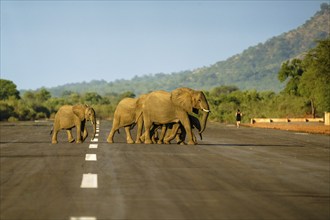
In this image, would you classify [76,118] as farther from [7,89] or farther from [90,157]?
[7,89]

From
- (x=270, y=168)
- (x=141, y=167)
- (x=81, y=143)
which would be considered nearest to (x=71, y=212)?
(x=141, y=167)

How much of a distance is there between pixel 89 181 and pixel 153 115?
14.6 metres

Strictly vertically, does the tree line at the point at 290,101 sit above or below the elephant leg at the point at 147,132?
above

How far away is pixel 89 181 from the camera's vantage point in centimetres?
1101

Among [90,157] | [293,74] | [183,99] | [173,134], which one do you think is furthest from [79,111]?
[293,74]

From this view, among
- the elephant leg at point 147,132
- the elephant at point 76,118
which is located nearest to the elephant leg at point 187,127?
the elephant leg at point 147,132

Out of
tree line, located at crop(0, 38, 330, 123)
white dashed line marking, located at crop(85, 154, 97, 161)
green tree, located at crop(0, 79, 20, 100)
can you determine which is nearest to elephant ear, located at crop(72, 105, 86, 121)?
white dashed line marking, located at crop(85, 154, 97, 161)

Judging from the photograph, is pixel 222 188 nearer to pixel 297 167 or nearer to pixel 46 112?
pixel 297 167

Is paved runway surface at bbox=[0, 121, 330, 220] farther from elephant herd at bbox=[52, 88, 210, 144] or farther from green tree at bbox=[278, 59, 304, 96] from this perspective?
green tree at bbox=[278, 59, 304, 96]

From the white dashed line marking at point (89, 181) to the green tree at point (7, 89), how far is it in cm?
16053

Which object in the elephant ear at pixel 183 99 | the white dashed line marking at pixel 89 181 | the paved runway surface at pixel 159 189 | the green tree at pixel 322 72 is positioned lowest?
the paved runway surface at pixel 159 189

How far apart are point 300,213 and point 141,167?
6060 millimetres

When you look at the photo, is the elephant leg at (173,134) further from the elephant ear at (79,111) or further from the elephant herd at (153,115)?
the elephant ear at (79,111)

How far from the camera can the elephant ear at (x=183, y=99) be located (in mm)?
25266
